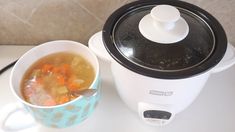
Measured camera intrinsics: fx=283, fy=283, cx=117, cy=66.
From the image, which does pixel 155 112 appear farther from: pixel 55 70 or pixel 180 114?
pixel 55 70

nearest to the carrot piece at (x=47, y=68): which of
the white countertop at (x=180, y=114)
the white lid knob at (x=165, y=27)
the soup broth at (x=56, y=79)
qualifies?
the soup broth at (x=56, y=79)

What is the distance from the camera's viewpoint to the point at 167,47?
0.48 metres

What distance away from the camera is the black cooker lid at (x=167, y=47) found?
0.46 m

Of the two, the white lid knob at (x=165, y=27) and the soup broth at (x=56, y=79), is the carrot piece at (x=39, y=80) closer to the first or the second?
the soup broth at (x=56, y=79)

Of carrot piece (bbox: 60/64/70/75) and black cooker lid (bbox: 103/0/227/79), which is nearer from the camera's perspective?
black cooker lid (bbox: 103/0/227/79)

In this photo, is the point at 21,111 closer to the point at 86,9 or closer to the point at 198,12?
the point at 86,9

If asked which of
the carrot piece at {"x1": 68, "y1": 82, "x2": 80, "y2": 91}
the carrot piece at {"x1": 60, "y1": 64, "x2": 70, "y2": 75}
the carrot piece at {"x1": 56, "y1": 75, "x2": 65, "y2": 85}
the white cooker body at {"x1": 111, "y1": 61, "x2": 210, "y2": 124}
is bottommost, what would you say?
the carrot piece at {"x1": 56, "y1": 75, "x2": 65, "y2": 85}

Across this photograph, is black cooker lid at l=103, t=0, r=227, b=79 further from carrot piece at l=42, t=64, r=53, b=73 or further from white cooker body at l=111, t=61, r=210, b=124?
carrot piece at l=42, t=64, r=53, b=73

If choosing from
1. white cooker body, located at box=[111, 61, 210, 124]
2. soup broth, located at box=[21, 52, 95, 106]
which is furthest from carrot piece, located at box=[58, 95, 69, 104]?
white cooker body, located at box=[111, 61, 210, 124]

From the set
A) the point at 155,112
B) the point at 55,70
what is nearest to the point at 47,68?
the point at 55,70

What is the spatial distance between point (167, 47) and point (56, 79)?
244 millimetres

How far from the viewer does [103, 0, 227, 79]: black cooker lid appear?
1.50 feet

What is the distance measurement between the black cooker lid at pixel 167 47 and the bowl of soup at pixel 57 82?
0.10 meters

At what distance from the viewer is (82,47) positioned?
612mm
